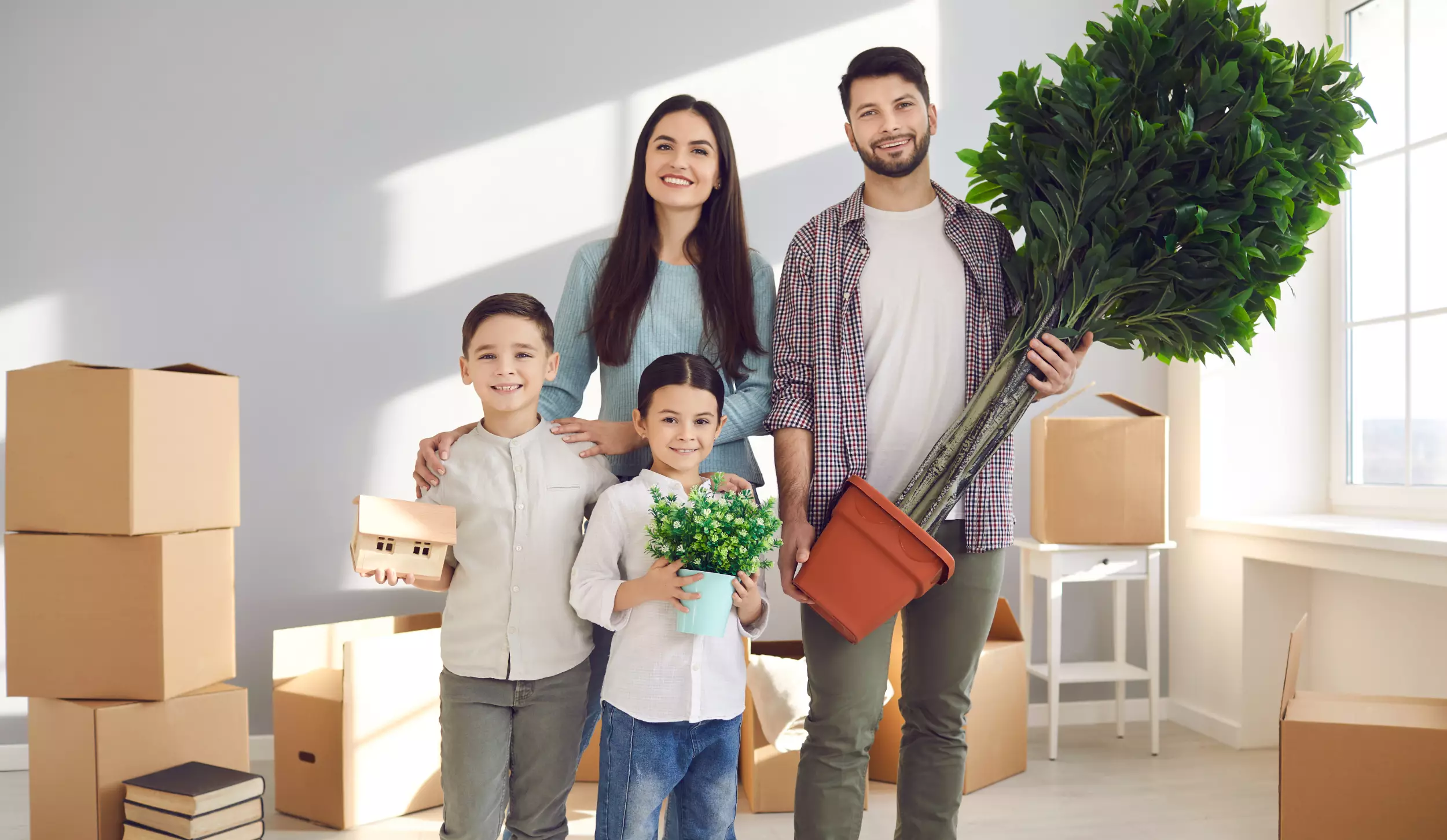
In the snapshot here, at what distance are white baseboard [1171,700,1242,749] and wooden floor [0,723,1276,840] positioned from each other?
46 mm

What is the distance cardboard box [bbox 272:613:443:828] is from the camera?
8.11 feet

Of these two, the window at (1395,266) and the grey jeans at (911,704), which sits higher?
the window at (1395,266)

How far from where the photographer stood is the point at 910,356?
1.64m

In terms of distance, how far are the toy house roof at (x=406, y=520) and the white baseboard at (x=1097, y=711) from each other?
2.64m

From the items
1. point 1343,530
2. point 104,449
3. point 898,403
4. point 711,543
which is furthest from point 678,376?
point 1343,530

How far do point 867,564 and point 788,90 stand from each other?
7.69ft

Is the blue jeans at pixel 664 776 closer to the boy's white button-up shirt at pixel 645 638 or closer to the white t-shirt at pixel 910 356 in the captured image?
the boy's white button-up shirt at pixel 645 638

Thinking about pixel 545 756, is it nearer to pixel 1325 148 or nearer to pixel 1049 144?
pixel 1049 144

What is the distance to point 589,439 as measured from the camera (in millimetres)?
1619

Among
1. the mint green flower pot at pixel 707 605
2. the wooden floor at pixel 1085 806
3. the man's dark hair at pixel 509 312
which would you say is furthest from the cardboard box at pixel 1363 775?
the man's dark hair at pixel 509 312

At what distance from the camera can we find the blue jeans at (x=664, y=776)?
1.43 meters

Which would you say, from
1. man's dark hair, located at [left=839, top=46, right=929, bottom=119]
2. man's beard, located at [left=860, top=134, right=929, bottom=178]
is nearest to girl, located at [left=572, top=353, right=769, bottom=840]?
man's beard, located at [left=860, top=134, right=929, bottom=178]

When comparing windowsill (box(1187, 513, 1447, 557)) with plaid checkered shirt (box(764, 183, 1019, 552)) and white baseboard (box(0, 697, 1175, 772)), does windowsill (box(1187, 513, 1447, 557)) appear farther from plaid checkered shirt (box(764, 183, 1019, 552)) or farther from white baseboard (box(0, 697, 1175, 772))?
plaid checkered shirt (box(764, 183, 1019, 552))

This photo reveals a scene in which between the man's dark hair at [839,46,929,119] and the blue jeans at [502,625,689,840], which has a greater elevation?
the man's dark hair at [839,46,929,119]
